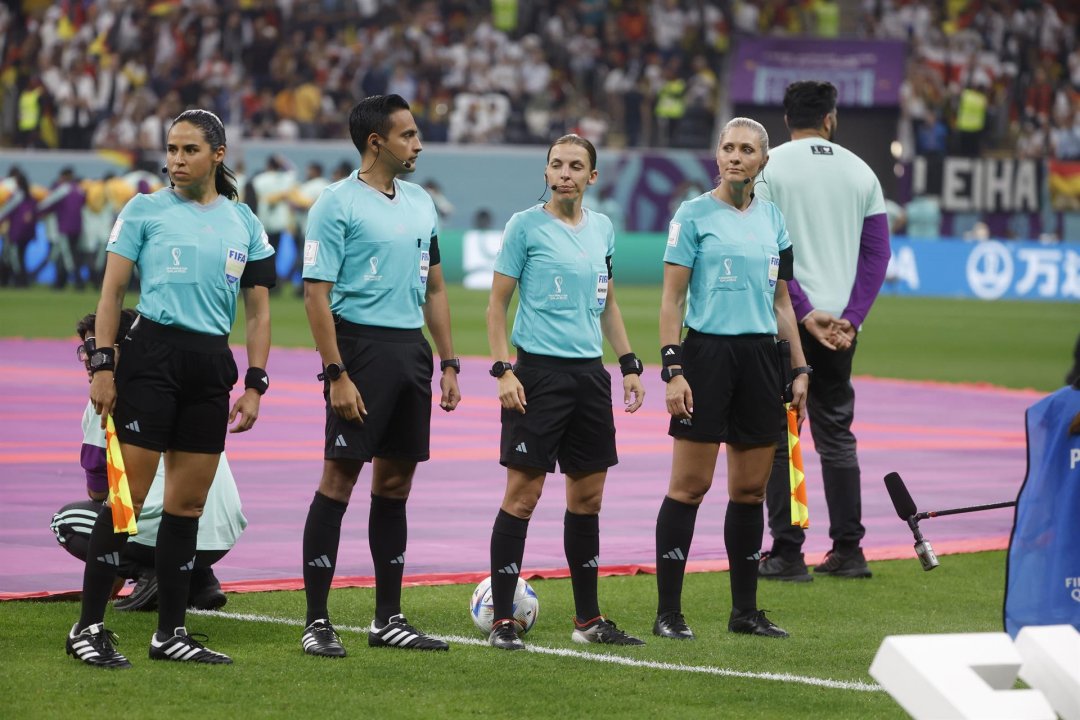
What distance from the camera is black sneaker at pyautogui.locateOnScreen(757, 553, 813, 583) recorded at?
931cm

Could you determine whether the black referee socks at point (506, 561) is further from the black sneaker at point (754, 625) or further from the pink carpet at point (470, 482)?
the pink carpet at point (470, 482)

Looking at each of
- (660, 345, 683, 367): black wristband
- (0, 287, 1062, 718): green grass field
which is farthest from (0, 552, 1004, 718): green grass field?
(660, 345, 683, 367): black wristband

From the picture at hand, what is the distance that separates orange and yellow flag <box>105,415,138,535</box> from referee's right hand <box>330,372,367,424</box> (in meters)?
0.86

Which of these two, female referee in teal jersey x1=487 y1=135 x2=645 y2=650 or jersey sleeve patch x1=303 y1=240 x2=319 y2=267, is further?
female referee in teal jersey x1=487 y1=135 x2=645 y2=650

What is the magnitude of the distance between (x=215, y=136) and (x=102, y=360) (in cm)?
98

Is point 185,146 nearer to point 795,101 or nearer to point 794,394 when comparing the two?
point 794,394

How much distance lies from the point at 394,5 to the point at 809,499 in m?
29.6

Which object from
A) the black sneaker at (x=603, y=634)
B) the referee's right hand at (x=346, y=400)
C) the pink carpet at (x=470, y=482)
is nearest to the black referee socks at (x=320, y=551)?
the referee's right hand at (x=346, y=400)

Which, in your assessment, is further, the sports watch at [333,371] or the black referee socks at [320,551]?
the black referee socks at [320,551]

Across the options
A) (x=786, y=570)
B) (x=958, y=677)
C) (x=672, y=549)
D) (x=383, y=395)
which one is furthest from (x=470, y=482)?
(x=958, y=677)

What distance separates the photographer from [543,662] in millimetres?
7113

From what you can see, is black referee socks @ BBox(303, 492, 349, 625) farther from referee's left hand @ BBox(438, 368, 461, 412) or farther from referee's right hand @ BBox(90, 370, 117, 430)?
referee's right hand @ BBox(90, 370, 117, 430)

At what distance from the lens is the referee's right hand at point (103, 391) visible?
Answer: 6.68 meters

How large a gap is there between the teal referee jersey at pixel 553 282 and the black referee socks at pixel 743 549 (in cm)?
101
